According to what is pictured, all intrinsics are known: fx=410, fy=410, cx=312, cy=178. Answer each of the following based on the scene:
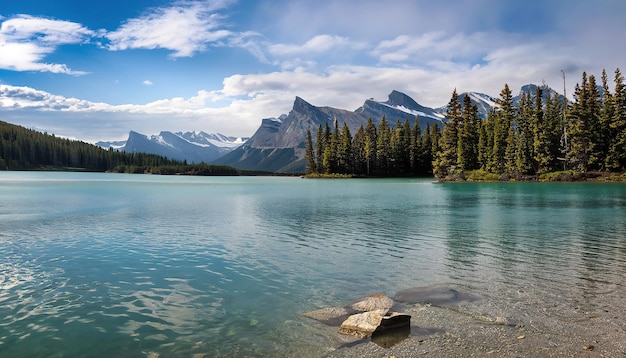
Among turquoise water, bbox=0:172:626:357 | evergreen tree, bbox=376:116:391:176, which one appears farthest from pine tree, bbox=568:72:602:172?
turquoise water, bbox=0:172:626:357

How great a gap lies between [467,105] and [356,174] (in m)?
57.1

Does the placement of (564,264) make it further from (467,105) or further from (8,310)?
(467,105)

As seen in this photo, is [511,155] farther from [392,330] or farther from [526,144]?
[392,330]

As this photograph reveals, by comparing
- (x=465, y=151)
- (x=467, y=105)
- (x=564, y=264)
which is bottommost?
(x=564, y=264)

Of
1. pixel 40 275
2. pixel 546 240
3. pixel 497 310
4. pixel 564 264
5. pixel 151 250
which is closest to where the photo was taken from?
pixel 497 310

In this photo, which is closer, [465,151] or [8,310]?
[8,310]

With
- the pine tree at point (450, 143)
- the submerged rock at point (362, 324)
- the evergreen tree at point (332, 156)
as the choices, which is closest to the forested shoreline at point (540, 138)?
the pine tree at point (450, 143)

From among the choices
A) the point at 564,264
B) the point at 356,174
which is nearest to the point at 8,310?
the point at 564,264

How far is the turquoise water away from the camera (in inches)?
482

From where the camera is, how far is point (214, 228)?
1363 inches

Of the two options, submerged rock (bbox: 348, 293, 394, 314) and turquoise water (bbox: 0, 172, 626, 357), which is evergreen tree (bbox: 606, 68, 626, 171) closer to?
turquoise water (bbox: 0, 172, 626, 357)

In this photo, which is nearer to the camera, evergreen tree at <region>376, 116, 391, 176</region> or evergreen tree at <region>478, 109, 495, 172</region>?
evergreen tree at <region>478, 109, 495, 172</region>

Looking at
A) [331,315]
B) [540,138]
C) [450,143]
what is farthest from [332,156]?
[331,315]

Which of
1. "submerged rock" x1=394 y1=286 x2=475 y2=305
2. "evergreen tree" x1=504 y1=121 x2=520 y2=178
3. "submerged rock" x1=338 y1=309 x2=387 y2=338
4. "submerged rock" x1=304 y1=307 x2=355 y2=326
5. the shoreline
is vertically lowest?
"submerged rock" x1=394 y1=286 x2=475 y2=305
